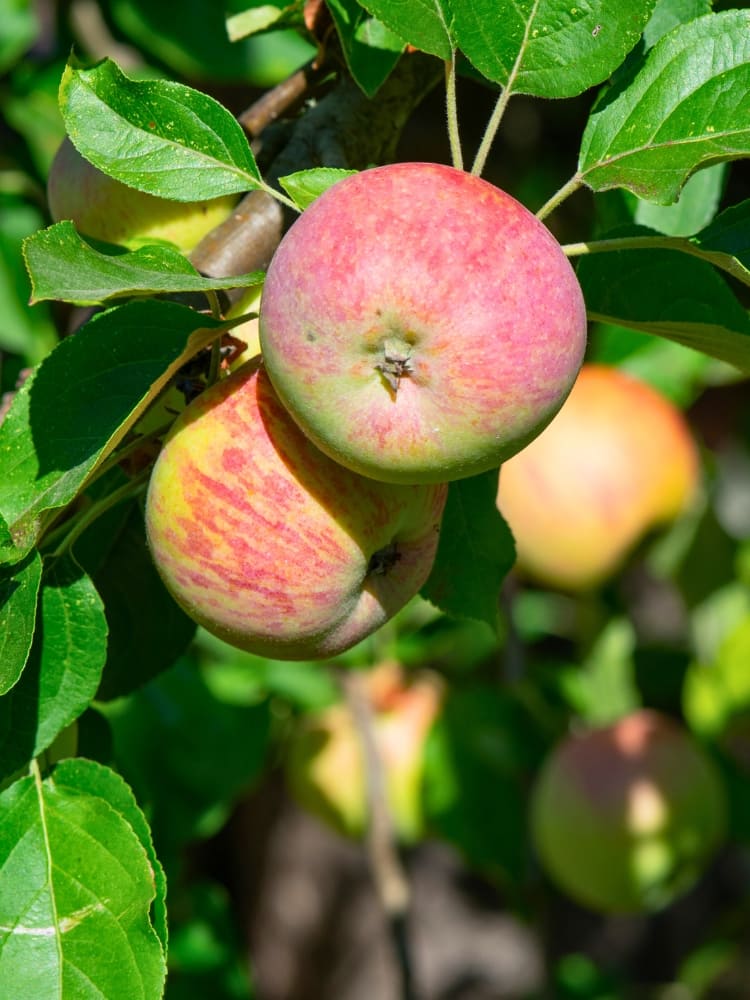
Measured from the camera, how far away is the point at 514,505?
1.75 meters

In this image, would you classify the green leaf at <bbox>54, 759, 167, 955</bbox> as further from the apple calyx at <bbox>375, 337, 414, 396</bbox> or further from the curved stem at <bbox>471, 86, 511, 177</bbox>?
the curved stem at <bbox>471, 86, 511, 177</bbox>

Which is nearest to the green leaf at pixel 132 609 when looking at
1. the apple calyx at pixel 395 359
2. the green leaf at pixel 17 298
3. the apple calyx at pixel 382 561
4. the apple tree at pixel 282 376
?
the apple tree at pixel 282 376

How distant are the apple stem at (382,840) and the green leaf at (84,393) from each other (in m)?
1.07

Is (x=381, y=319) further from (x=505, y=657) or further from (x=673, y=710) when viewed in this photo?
(x=673, y=710)

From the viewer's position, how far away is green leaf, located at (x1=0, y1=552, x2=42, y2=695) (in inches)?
26.1

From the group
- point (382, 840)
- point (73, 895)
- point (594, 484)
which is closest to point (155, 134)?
point (73, 895)

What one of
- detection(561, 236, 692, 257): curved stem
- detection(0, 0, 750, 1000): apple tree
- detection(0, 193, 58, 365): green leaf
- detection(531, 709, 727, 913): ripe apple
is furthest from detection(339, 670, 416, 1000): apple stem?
detection(561, 236, 692, 257): curved stem

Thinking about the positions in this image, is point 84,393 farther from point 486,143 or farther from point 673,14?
point 673,14

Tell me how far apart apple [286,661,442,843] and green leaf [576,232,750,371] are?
1246 mm

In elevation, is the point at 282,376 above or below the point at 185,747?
above

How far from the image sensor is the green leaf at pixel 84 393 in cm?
70

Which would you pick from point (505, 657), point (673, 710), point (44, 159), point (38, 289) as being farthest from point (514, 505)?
point (38, 289)

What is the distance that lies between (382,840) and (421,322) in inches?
53.8

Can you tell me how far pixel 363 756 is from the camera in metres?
1.95
